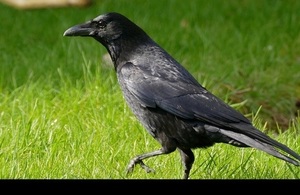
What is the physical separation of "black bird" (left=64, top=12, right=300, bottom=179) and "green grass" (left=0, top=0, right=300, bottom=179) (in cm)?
35

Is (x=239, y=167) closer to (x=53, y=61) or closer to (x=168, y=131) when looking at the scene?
(x=168, y=131)

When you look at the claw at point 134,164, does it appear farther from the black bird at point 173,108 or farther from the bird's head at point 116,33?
the bird's head at point 116,33

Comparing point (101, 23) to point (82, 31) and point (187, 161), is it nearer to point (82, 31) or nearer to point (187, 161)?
point (82, 31)

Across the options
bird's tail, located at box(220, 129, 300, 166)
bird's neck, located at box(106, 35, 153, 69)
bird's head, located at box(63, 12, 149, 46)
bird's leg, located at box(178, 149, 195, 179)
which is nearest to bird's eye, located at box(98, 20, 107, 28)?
bird's head, located at box(63, 12, 149, 46)

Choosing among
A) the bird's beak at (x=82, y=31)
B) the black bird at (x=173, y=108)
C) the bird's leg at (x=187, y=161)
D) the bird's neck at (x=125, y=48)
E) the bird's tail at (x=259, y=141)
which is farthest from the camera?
the bird's beak at (x=82, y=31)

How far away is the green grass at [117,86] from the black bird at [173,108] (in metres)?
0.35

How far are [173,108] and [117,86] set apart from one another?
1822mm

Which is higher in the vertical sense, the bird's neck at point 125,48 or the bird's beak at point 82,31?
the bird's beak at point 82,31

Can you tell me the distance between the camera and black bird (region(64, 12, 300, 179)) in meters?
4.35

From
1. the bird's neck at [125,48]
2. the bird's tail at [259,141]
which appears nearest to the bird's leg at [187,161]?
the bird's tail at [259,141]

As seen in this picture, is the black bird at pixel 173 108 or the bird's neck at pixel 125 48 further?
the bird's neck at pixel 125 48

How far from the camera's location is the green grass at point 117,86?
16.1 feet

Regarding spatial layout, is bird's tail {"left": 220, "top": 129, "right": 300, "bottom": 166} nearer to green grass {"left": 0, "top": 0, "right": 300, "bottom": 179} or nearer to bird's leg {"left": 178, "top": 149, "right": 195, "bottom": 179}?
bird's leg {"left": 178, "top": 149, "right": 195, "bottom": 179}
